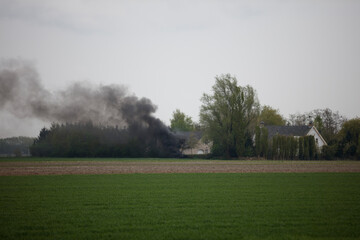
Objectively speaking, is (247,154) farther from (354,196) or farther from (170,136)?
(354,196)

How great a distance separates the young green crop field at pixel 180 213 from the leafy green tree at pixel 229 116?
165ft

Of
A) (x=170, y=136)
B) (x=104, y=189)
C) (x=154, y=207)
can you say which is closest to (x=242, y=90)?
(x=170, y=136)

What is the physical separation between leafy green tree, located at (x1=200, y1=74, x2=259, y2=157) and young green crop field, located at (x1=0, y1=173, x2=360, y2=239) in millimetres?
50387

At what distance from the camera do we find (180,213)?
1241 centimetres

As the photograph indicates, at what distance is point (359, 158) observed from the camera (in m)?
63.0

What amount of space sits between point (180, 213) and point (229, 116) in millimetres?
58561

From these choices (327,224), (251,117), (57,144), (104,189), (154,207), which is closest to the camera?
(327,224)

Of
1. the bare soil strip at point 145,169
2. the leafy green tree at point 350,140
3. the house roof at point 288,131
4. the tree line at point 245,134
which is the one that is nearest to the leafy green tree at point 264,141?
the tree line at point 245,134

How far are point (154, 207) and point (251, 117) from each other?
60.3 metres

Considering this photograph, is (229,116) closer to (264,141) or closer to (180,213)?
(264,141)

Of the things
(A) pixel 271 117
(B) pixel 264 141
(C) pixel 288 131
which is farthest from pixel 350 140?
(A) pixel 271 117

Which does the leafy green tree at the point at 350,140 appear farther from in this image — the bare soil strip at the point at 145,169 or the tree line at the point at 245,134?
Answer: the bare soil strip at the point at 145,169

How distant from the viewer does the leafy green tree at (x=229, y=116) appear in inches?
2731

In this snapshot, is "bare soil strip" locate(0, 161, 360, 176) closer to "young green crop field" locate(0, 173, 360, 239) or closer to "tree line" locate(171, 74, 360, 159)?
"young green crop field" locate(0, 173, 360, 239)
